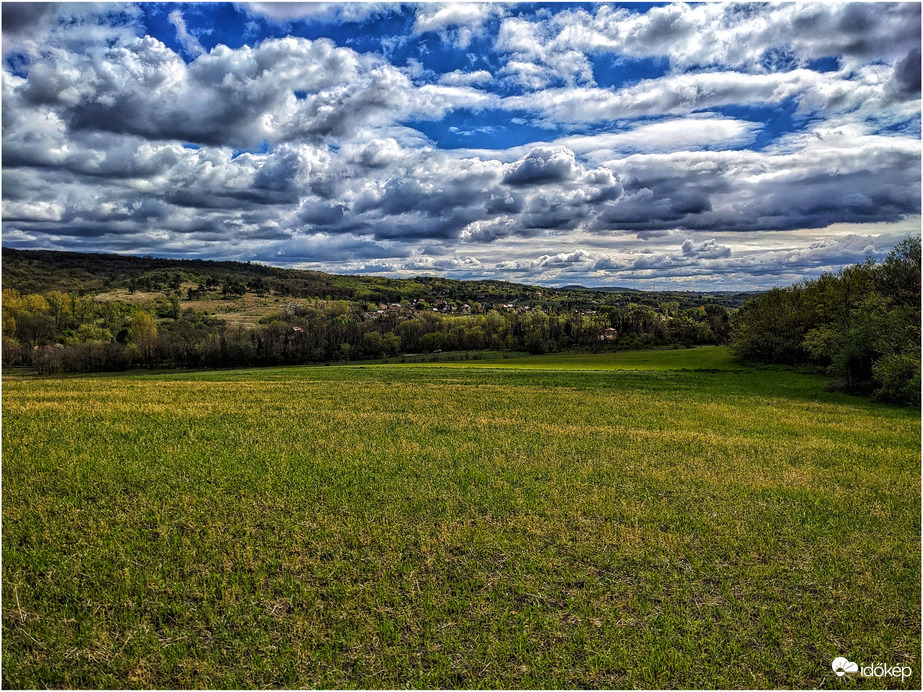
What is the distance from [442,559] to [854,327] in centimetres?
4494

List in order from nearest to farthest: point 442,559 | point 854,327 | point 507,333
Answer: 1. point 442,559
2. point 854,327
3. point 507,333

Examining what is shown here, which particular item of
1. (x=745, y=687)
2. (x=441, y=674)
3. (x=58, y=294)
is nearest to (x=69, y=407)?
(x=441, y=674)

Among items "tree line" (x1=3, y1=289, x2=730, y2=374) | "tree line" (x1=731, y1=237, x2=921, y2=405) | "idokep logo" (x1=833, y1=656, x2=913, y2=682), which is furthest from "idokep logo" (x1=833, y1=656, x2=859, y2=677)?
"tree line" (x1=3, y1=289, x2=730, y2=374)

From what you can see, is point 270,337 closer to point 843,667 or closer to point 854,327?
point 854,327

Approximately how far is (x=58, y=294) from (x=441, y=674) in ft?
520

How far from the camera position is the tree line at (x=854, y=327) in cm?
3416

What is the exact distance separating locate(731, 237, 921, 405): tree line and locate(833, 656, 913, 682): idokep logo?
31919mm

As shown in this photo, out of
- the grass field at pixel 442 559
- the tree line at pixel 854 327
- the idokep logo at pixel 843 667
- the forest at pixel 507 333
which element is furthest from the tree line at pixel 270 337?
the idokep logo at pixel 843 667

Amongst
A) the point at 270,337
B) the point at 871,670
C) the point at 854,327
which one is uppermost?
the point at 854,327

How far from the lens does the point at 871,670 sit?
665cm

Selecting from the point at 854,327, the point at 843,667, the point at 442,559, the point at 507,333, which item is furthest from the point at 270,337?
the point at 843,667

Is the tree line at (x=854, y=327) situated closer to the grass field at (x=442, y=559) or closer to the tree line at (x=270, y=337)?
the grass field at (x=442, y=559)

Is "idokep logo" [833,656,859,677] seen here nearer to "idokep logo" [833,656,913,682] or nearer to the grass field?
"idokep logo" [833,656,913,682]

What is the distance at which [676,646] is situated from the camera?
22.8ft
